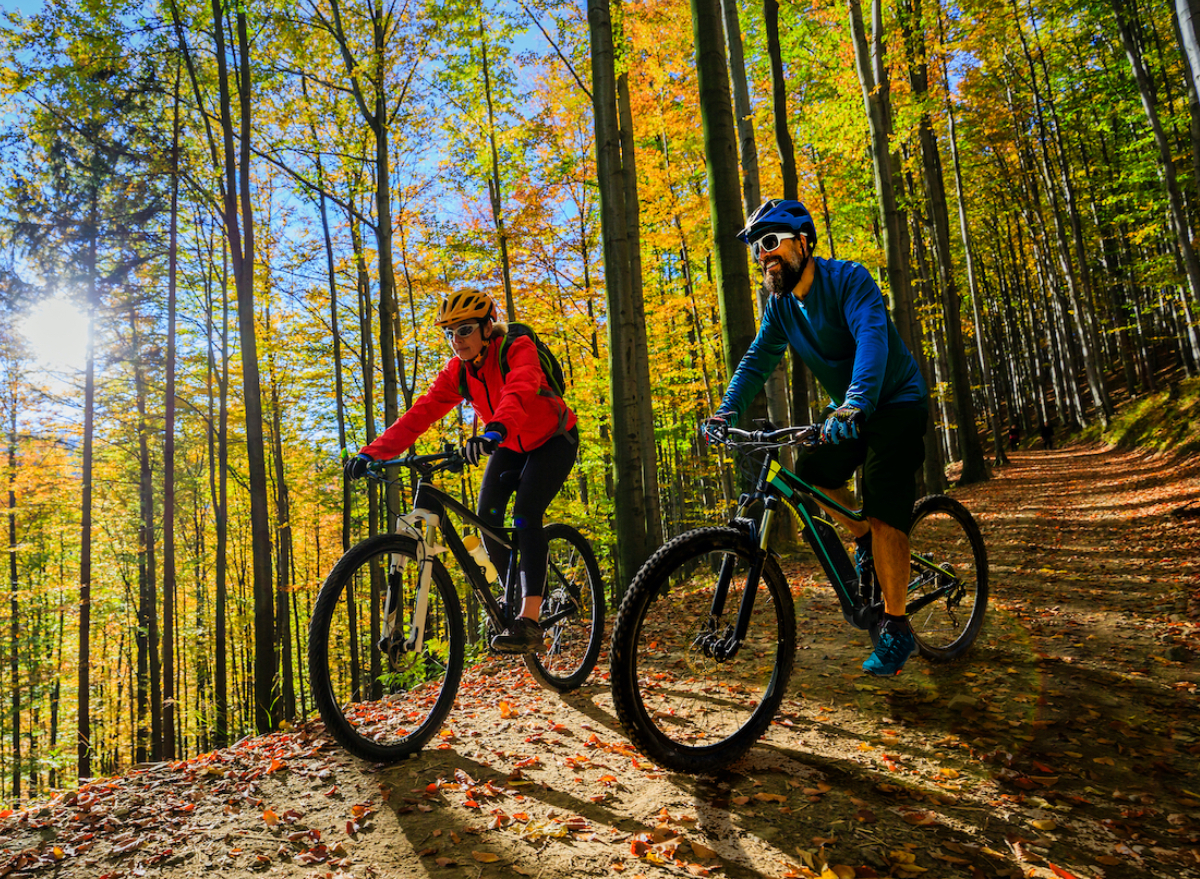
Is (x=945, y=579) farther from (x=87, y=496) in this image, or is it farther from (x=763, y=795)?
(x=87, y=496)

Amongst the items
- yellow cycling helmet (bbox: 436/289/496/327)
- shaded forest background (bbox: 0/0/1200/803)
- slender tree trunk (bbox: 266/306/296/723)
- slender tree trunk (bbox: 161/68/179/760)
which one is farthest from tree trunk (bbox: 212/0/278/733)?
yellow cycling helmet (bbox: 436/289/496/327)

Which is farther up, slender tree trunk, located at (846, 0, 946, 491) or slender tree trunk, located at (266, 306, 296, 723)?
slender tree trunk, located at (846, 0, 946, 491)

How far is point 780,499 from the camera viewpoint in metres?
2.82

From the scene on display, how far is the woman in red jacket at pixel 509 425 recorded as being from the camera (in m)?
3.37

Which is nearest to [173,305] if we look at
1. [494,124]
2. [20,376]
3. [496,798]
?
[20,376]

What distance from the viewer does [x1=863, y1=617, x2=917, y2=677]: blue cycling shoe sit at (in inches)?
115

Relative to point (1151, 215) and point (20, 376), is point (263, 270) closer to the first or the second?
point (20, 376)

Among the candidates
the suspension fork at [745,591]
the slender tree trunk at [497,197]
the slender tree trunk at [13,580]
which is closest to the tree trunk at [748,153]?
the suspension fork at [745,591]

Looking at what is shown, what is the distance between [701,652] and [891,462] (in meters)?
1.26

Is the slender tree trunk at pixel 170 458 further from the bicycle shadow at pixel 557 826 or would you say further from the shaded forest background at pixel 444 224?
the bicycle shadow at pixel 557 826

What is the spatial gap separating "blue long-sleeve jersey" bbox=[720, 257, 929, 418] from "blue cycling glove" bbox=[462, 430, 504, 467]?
113cm

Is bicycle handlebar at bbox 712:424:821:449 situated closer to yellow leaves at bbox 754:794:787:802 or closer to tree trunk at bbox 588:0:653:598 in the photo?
yellow leaves at bbox 754:794:787:802

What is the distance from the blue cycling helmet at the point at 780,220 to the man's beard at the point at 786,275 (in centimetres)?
10

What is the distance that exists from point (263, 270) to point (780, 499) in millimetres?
17021
